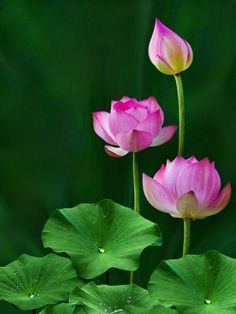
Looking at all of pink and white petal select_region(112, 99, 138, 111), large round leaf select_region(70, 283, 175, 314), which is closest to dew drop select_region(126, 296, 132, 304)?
large round leaf select_region(70, 283, 175, 314)

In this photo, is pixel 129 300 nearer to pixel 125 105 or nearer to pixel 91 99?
pixel 125 105

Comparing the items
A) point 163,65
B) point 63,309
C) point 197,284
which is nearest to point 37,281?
point 63,309

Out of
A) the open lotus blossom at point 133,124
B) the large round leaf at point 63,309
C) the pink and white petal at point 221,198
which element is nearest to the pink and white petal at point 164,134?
the open lotus blossom at point 133,124

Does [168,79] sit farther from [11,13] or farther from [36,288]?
[36,288]

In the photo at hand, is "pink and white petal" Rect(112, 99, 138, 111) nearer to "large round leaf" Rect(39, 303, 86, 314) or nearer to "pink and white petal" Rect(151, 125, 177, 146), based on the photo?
"pink and white petal" Rect(151, 125, 177, 146)

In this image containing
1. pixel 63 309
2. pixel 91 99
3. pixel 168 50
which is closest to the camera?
pixel 63 309
